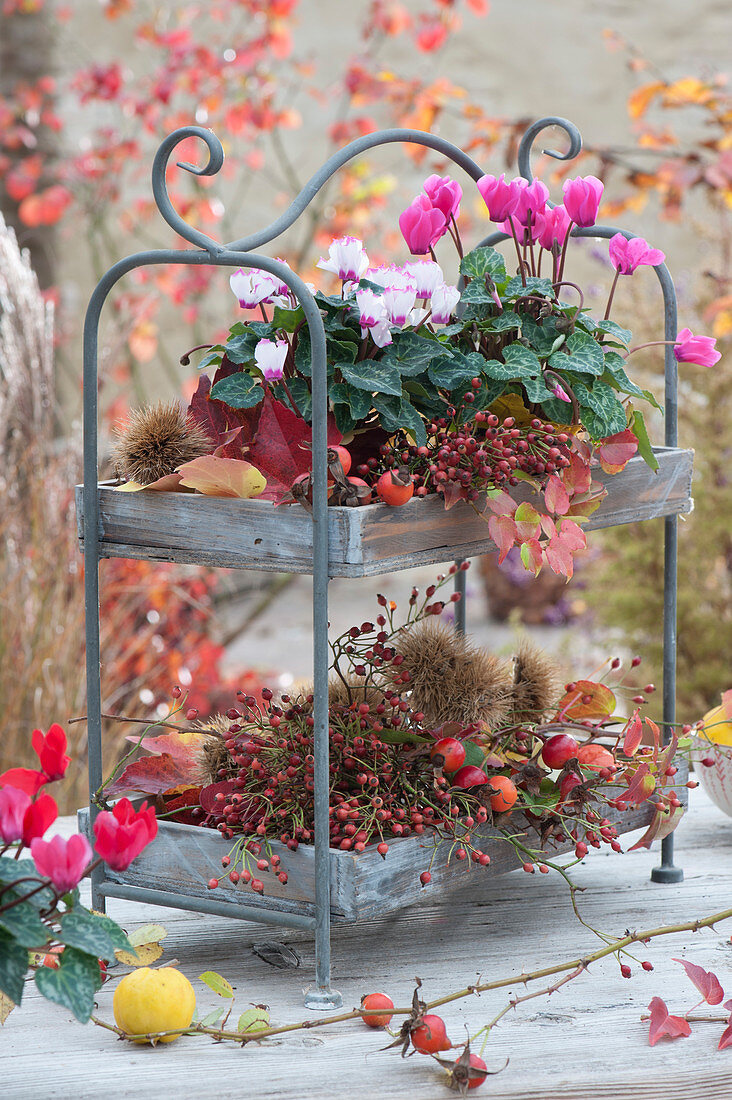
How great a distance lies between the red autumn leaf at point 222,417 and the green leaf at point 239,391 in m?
0.05

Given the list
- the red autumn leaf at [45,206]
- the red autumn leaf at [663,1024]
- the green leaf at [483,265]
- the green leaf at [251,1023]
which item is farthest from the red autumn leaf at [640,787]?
the red autumn leaf at [45,206]

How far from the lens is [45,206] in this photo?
3703 millimetres

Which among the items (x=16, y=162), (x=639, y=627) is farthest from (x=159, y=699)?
(x=16, y=162)

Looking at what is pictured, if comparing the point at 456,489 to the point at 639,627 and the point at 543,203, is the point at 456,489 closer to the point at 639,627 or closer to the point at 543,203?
the point at 543,203

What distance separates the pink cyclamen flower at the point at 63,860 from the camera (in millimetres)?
906

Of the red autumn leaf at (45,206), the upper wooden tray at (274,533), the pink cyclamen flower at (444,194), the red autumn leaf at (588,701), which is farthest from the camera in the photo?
the red autumn leaf at (45,206)

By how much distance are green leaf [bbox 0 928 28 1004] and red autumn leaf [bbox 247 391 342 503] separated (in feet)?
1.71

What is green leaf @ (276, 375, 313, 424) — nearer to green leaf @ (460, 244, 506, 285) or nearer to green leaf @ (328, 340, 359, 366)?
green leaf @ (328, 340, 359, 366)

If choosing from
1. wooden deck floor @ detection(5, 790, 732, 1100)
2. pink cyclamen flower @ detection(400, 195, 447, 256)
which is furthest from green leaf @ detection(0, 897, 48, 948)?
pink cyclamen flower @ detection(400, 195, 447, 256)

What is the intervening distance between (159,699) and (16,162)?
187 cm

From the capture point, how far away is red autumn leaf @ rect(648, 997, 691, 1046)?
1.15 metres

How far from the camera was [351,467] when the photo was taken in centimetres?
129

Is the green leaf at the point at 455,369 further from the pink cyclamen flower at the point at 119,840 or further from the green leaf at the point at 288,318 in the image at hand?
the pink cyclamen flower at the point at 119,840

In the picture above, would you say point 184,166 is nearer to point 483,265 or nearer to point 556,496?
point 483,265
